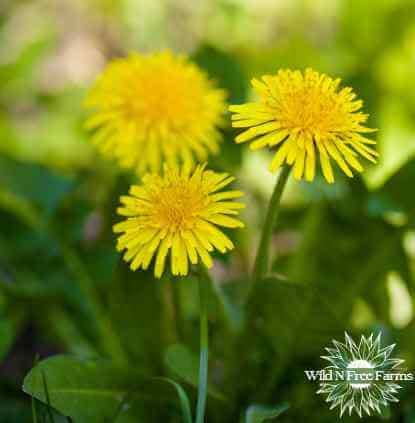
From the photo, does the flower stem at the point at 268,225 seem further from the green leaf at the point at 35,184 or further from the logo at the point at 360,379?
the green leaf at the point at 35,184

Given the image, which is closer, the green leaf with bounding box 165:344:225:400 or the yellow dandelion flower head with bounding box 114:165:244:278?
the yellow dandelion flower head with bounding box 114:165:244:278

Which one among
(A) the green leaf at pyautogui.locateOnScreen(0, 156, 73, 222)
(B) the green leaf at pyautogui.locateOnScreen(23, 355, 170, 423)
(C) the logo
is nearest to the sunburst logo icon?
(C) the logo

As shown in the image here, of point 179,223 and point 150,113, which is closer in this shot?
point 179,223

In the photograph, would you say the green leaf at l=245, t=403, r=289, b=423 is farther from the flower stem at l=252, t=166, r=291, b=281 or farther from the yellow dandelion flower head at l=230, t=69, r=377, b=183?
the yellow dandelion flower head at l=230, t=69, r=377, b=183

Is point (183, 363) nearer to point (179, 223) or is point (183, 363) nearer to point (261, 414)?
point (261, 414)

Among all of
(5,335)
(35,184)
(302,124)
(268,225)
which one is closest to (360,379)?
(268,225)

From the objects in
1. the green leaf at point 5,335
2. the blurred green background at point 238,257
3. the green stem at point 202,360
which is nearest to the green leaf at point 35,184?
the blurred green background at point 238,257

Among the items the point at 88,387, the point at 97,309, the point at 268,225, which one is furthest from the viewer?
the point at 97,309
